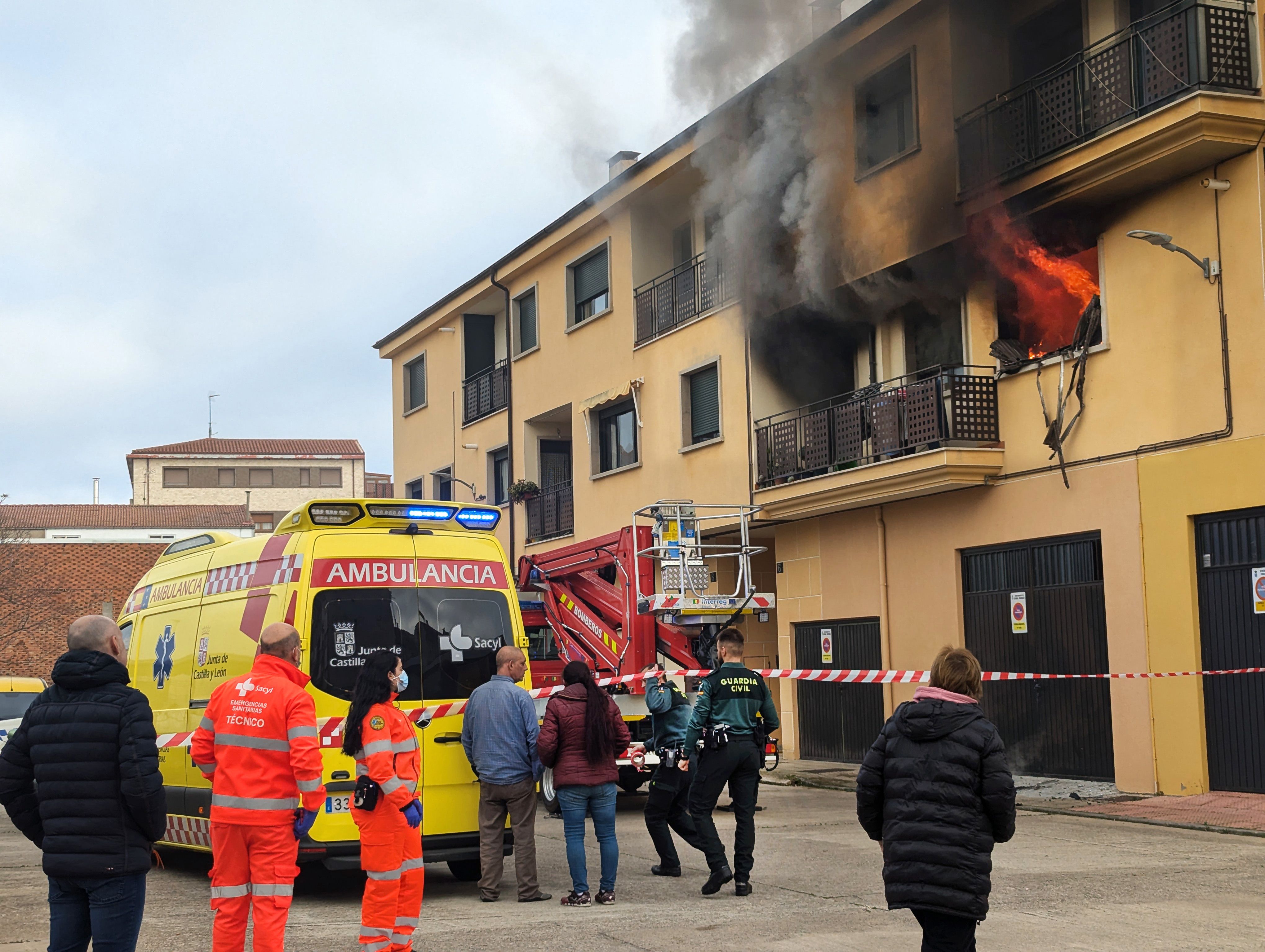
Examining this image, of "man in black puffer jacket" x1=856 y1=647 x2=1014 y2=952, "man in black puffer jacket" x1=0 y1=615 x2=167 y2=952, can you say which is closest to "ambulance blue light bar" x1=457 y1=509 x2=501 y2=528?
"man in black puffer jacket" x1=0 y1=615 x2=167 y2=952

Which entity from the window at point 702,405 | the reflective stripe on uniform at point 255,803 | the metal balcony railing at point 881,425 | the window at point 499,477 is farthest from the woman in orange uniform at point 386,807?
the window at point 499,477

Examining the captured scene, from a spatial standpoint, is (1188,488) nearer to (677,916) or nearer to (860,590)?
(860,590)

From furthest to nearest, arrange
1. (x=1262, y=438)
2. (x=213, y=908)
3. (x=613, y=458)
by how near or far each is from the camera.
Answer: (x=613, y=458)
(x=1262, y=438)
(x=213, y=908)

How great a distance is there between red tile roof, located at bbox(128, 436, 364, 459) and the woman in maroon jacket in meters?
63.8

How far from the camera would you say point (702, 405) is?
904 inches

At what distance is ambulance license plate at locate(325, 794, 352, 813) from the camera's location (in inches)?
351

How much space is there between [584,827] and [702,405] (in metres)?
14.4

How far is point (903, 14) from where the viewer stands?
1773cm

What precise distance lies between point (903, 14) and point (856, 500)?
6.41 m

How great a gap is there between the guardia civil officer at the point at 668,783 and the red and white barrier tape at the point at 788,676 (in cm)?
46

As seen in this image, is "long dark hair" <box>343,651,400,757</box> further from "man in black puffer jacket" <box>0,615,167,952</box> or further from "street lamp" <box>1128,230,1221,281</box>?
"street lamp" <box>1128,230,1221,281</box>

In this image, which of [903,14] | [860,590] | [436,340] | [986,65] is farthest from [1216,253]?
[436,340]

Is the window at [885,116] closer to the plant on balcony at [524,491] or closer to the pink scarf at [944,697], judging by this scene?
the plant on balcony at [524,491]

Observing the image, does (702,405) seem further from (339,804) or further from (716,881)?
(339,804)
